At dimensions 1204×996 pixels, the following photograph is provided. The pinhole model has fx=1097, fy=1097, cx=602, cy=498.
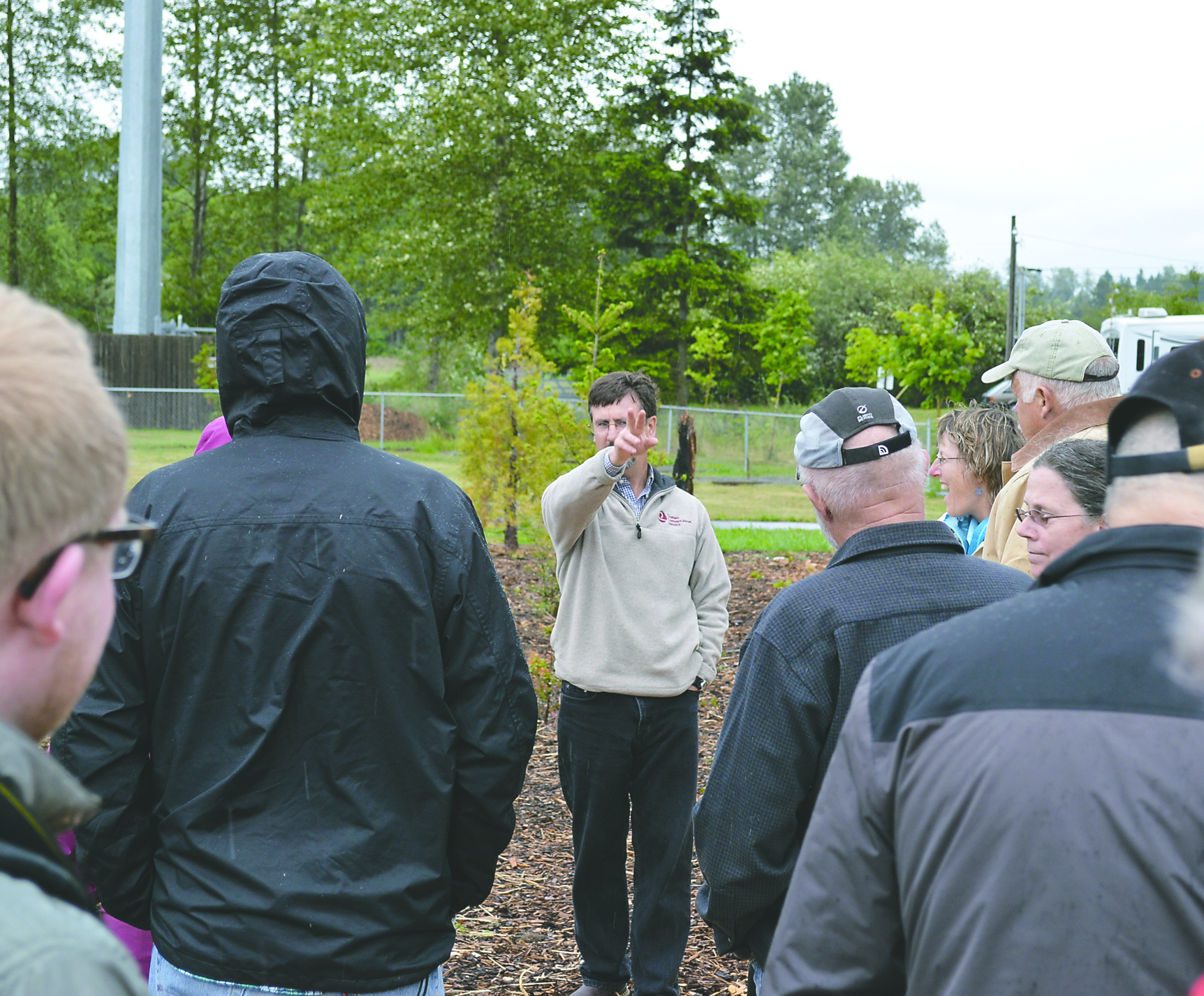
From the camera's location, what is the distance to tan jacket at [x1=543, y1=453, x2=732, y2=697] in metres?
4.03

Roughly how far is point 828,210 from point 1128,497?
7947 cm

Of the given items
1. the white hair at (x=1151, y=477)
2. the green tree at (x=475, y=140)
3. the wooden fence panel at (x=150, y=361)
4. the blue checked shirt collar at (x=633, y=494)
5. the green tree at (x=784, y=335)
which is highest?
the green tree at (x=475, y=140)

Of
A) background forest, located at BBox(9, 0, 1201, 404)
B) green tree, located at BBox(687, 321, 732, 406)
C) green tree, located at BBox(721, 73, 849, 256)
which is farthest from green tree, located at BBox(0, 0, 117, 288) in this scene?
green tree, located at BBox(721, 73, 849, 256)

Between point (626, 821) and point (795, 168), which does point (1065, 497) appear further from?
point (795, 168)

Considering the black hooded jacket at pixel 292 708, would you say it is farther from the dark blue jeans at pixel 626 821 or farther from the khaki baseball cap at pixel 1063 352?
the khaki baseball cap at pixel 1063 352

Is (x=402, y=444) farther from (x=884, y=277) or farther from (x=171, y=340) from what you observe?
(x=884, y=277)

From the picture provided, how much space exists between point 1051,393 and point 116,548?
3795 mm

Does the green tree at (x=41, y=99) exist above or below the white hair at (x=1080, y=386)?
above

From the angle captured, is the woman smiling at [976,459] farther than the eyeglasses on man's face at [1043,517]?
Yes

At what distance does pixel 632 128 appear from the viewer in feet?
106

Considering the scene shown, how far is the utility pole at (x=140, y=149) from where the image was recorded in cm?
1777

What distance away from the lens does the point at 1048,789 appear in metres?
1.48

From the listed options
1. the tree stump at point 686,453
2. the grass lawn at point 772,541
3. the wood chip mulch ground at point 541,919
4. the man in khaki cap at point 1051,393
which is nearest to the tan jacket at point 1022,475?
the man in khaki cap at point 1051,393

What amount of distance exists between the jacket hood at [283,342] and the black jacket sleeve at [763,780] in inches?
41.1
